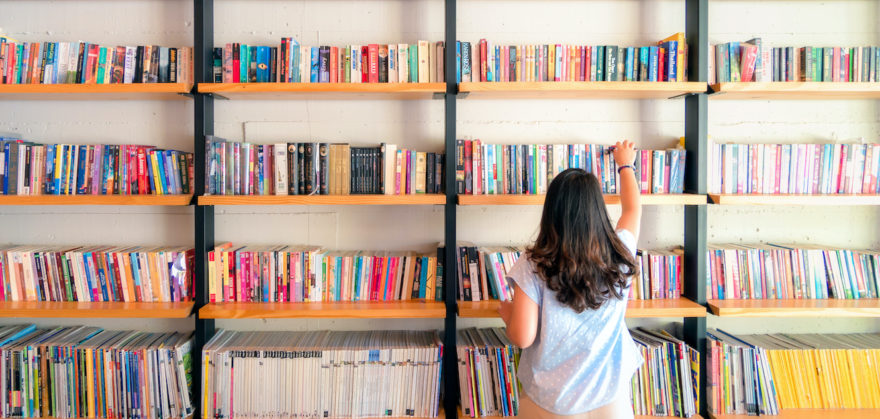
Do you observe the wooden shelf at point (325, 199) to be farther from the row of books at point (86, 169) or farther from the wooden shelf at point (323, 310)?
the wooden shelf at point (323, 310)

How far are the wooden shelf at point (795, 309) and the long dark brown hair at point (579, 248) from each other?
0.80 metres

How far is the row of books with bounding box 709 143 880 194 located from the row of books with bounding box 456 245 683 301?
372mm

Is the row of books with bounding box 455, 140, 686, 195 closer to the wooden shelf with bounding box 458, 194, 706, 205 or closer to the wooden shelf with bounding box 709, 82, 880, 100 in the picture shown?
the wooden shelf with bounding box 458, 194, 706, 205

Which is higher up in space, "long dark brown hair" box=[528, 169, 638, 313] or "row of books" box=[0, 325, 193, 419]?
"long dark brown hair" box=[528, 169, 638, 313]

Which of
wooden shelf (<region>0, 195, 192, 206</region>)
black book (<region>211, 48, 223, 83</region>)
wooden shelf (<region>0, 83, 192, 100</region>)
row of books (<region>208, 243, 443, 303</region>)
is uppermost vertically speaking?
black book (<region>211, 48, 223, 83</region>)

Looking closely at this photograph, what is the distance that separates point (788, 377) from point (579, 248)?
4.42ft

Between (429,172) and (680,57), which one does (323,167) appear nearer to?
(429,172)

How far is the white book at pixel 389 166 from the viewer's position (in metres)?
2.13

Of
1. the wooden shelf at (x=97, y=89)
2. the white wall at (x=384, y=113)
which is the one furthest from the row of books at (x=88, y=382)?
the wooden shelf at (x=97, y=89)

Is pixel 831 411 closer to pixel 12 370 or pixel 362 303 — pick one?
pixel 362 303

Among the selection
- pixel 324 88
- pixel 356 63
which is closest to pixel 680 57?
pixel 356 63

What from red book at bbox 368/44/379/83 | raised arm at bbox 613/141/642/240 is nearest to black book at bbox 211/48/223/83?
red book at bbox 368/44/379/83

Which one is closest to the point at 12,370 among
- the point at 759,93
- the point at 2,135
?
the point at 2,135

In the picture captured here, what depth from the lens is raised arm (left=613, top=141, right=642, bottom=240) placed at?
182 cm
